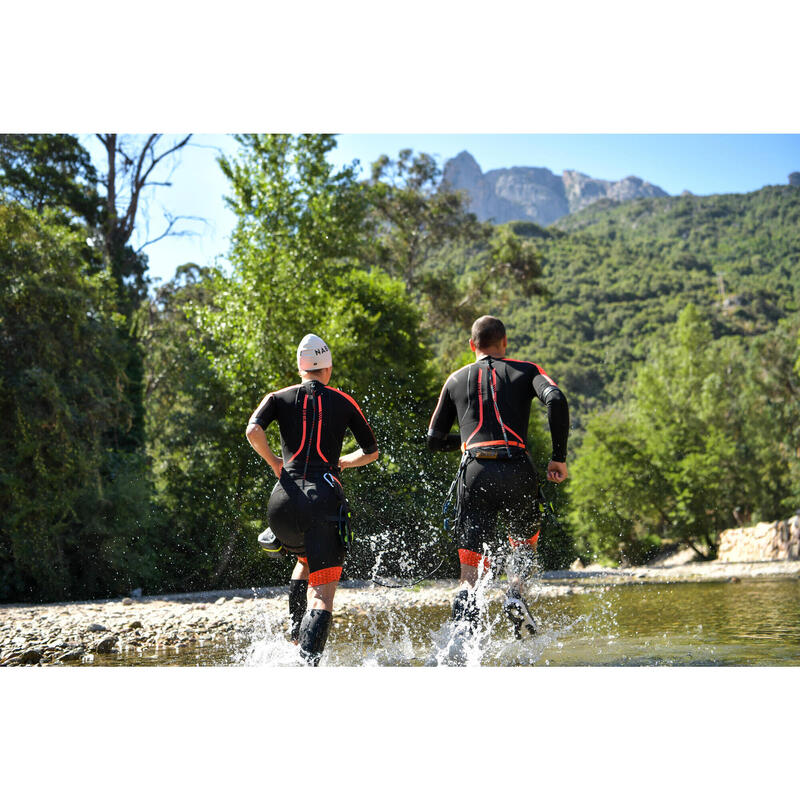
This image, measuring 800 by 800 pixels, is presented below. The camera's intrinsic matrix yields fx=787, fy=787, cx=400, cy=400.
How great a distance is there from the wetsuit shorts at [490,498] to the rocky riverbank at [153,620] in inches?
143

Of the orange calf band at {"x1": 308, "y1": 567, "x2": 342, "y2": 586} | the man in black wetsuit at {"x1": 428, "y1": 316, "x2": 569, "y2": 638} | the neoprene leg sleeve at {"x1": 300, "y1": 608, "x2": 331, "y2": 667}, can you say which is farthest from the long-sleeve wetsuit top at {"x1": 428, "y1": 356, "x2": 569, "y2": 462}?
the neoprene leg sleeve at {"x1": 300, "y1": 608, "x2": 331, "y2": 667}

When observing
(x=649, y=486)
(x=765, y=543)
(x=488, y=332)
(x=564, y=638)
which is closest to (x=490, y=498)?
(x=488, y=332)

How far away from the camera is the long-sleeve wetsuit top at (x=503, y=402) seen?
16.1ft

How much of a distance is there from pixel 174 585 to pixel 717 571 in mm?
13373

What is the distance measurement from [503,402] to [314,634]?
1808 millimetres

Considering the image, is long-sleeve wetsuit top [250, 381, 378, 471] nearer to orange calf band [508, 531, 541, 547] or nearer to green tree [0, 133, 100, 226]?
orange calf band [508, 531, 541, 547]

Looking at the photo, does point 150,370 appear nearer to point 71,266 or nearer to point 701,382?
point 71,266

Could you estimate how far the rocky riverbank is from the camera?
24.1ft

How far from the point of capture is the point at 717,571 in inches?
792

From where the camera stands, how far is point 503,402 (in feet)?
16.3

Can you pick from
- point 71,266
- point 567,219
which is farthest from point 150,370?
point 567,219

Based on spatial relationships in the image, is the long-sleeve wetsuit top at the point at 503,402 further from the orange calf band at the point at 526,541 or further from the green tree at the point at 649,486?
the green tree at the point at 649,486

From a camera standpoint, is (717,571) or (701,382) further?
(701,382)

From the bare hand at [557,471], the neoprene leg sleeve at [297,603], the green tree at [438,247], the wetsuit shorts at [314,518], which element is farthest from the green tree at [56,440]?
the green tree at [438,247]
